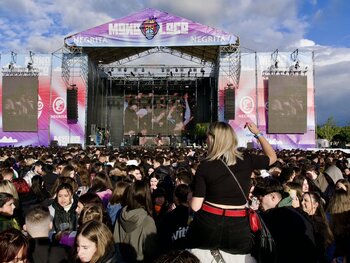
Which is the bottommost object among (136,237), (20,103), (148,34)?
(136,237)

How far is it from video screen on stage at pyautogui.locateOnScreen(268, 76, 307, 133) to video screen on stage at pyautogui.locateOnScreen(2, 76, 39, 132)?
15.3 meters

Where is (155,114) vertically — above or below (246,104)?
below

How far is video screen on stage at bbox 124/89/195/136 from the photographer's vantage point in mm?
35688

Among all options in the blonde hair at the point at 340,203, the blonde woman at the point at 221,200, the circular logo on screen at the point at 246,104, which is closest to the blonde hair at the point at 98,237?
the blonde woman at the point at 221,200

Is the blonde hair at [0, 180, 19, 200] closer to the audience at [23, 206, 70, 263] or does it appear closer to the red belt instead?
the audience at [23, 206, 70, 263]

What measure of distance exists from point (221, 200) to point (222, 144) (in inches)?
15.2

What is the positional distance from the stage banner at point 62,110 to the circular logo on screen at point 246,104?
10.3 meters

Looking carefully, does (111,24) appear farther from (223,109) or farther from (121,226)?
(121,226)

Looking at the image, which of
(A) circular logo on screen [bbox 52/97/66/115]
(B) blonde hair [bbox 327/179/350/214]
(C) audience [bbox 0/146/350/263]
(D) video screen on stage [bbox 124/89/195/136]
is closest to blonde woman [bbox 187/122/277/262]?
(C) audience [bbox 0/146/350/263]

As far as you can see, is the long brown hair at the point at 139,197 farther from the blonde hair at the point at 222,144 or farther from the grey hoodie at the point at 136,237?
the blonde hair at the point at 222,144

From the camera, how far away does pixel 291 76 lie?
24.8 metres

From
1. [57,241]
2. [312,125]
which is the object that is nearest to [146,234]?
[57,241]

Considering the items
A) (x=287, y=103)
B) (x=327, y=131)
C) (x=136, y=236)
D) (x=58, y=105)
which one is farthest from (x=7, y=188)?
(x=327, y=131)

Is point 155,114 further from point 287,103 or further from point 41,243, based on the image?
point 41,243
